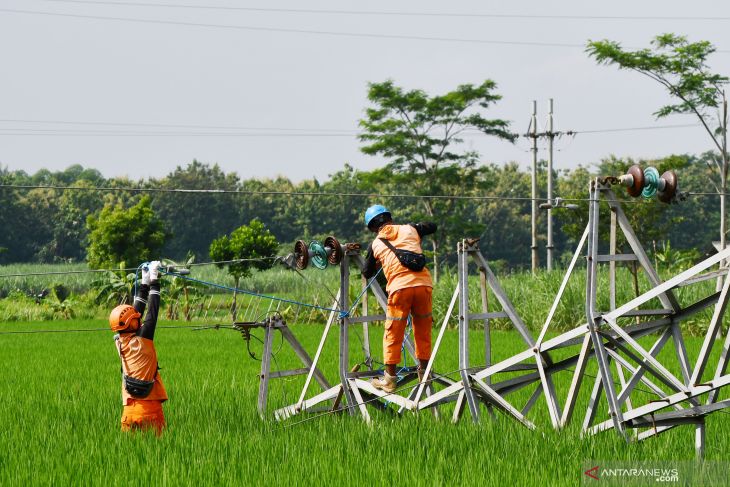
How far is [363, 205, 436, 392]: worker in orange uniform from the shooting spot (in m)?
8.73

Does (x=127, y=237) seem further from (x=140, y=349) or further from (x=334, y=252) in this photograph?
(x=140, y=349)

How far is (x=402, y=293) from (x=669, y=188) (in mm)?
2318

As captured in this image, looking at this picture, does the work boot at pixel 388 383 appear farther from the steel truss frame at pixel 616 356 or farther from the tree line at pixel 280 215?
the tree line at pixel 280 215

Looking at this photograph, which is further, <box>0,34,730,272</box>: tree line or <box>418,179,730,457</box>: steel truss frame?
<box>0,34,730,272</box>: tree line

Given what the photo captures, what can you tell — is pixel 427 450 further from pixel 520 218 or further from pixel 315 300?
pixel 520 218

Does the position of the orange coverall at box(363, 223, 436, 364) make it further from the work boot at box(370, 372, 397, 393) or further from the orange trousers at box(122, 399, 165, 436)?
the orange trousers at box(122, 399, 165, 436)

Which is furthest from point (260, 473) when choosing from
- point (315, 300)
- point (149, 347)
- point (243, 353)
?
point (315, 300)

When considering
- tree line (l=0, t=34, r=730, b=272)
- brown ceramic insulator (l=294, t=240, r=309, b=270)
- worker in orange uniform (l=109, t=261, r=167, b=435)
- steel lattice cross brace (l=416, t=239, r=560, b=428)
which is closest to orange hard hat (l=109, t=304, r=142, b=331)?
worker in orange uniform (l=109, t=261, r=167, b=435)

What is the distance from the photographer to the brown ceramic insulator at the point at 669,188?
25.7ft

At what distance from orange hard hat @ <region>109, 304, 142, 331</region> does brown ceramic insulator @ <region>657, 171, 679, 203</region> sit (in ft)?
13.7

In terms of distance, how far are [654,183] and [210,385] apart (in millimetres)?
7457

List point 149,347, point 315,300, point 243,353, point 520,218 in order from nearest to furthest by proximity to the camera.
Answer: point 149,347
point 243,353
point 315,300
point 520,218

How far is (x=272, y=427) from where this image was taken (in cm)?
910

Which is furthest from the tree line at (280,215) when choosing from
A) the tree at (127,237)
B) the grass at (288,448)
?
the grass at (288,448)
